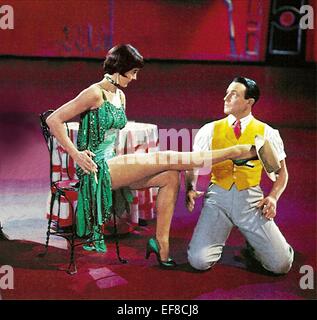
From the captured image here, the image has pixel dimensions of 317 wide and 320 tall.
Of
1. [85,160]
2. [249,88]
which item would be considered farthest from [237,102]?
[85,160]

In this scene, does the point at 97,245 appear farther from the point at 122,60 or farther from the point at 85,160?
the point at 122,60

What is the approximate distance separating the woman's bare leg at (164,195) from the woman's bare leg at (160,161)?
0.10ft

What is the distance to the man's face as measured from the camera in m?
3.22

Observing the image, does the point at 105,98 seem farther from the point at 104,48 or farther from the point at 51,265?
the point at 51,265

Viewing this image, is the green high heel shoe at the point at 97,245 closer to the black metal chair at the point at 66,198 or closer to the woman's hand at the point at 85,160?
the black metal chair at the point at 66,198

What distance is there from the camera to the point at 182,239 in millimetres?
3480

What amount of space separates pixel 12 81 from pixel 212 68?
122 centimetres

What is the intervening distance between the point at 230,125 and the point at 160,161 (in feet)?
1.44

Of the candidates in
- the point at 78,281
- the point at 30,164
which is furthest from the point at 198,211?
the point at 30,164

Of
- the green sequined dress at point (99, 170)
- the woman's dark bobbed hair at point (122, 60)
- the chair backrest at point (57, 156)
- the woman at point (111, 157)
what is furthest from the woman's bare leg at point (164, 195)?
the woman's dark bobbed hair at point (122, 60)

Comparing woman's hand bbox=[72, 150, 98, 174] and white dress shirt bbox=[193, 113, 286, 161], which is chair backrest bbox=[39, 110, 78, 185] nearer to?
woman's hand bbox=[72, 150, 98, 174]

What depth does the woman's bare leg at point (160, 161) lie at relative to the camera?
3.21m

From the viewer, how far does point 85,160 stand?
126 inches

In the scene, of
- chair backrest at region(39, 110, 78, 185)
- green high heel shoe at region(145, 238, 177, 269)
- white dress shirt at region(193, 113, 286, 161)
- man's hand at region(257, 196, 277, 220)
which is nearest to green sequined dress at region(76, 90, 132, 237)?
chair backrest at region(39, 110, 78, 185)
